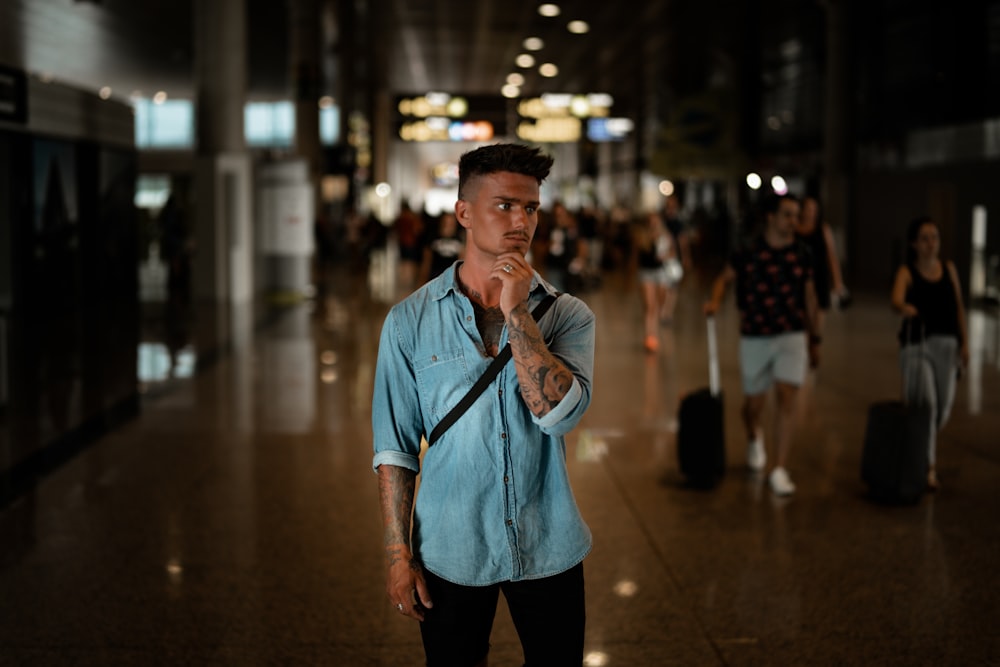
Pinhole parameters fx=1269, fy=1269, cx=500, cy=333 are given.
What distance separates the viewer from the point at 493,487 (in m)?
3.10

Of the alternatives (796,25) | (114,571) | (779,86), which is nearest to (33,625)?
(114,571)

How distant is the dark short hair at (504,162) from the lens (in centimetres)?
305

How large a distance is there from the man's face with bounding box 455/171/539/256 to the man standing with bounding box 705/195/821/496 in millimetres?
4879

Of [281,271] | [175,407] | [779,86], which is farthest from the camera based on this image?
[779,86]

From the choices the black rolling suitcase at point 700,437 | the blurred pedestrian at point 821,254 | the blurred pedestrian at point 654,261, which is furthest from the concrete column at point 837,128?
the black rolling suitcase at point 700,437

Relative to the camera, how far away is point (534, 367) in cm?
290

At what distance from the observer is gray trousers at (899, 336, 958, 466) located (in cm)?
775

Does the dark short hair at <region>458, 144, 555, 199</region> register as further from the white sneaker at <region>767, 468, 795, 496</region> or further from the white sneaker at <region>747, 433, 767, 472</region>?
the white sneaker at <region>747, 433, 767, 472</region>

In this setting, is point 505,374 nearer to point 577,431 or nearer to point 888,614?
point 888,614

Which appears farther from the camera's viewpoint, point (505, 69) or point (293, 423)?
point (505, 69)

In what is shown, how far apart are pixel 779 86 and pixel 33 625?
122 ft

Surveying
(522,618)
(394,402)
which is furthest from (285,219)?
(522,618)

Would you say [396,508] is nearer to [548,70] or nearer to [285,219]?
[285,219]

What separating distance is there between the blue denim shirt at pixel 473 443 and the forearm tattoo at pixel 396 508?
0.03m
